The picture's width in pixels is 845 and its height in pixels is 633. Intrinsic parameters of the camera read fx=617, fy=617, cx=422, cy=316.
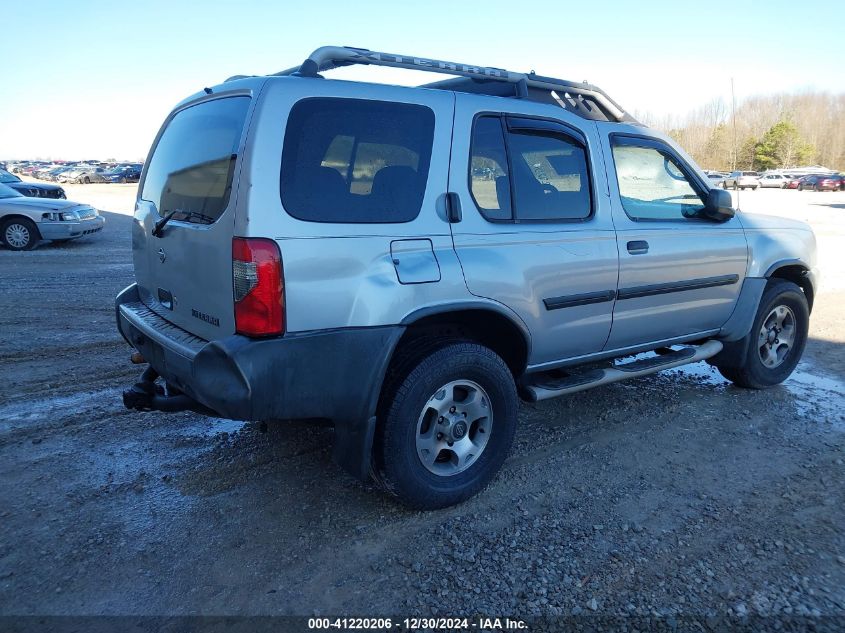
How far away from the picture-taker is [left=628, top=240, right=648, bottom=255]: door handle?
3.86 meters

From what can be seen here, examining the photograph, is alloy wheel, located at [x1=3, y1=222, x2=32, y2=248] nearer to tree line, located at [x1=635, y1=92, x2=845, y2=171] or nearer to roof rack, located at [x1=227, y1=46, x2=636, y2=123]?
roof rack, located at [x1=227, y1=46, x2=636, y2=123]

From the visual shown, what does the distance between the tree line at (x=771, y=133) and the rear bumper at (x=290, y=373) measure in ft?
238

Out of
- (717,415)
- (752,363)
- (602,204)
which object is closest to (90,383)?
(602,204)

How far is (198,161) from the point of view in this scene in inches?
123

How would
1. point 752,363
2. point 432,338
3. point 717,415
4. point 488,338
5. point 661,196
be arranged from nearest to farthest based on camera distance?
point 432,338 < point 488,338 < point 661,196 < point 717,415 < point 752,363

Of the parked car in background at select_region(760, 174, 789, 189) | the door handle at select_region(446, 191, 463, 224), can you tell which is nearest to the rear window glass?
the door handle at select_region(446, 191, 463, 224)

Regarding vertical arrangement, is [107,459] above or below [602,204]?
below

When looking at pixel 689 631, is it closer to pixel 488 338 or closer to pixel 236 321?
pixel 488 338

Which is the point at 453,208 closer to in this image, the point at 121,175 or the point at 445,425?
the point at 445,425

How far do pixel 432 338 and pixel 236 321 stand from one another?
1.02 metres

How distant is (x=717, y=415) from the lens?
14.9 feet

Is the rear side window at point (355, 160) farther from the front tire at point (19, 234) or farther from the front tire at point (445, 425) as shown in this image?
the front tire at point (19, 234)

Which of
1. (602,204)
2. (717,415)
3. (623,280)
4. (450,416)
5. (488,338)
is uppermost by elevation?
(602,204)

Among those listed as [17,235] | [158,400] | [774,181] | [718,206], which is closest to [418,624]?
[158,400]
